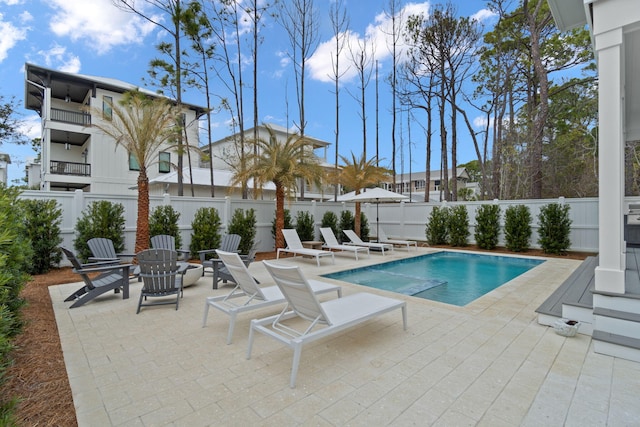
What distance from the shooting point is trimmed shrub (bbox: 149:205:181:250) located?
9570mm

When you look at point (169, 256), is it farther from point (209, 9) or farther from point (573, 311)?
point (209, 9)

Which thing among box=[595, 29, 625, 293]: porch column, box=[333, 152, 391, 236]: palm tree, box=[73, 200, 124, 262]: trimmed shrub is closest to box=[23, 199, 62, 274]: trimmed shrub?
box=[73, 200, 124, 262]: trimmed shrub

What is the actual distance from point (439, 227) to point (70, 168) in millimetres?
20106

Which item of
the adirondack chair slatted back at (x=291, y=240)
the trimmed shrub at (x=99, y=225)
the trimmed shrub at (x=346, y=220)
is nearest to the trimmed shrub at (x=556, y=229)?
the trimmed shrub at (x=346, y=220)

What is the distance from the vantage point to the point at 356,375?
290 cm

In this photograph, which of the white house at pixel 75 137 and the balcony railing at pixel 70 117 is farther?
the balcony railing at pixel 70 117

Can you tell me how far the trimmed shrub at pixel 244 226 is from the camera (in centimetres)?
1108

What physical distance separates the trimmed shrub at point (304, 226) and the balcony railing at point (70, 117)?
1412cm

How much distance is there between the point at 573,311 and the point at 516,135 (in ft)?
48.5

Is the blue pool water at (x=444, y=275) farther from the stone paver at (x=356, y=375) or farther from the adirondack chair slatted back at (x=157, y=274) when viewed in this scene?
the adirondack chair slatted back at (x=157, y=274)

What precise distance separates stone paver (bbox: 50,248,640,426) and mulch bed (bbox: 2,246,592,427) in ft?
0.33

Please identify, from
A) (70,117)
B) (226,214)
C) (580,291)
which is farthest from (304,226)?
(70,117)

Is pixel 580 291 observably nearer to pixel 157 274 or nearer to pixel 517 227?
pixel 157 274

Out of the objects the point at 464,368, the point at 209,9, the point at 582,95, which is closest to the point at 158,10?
the point at 209,9
